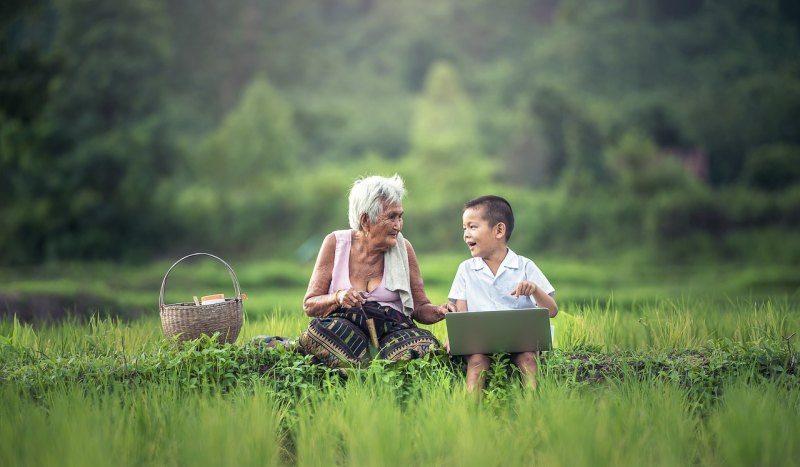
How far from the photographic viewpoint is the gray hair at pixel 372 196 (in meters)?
4.93

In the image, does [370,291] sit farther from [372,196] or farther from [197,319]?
[197,319]

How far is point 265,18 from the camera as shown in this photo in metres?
34.2

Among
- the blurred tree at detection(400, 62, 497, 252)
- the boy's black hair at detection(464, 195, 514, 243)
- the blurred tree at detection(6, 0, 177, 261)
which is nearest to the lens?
the boy's black hair at detection(464, 195, 514, 243)

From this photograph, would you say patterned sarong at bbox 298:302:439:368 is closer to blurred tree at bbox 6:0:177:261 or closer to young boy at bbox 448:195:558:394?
young boy at bbox 448:195:558:394

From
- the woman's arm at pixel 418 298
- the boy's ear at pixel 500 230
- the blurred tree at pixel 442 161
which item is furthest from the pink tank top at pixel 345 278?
the blurred tree at pixel 442 161

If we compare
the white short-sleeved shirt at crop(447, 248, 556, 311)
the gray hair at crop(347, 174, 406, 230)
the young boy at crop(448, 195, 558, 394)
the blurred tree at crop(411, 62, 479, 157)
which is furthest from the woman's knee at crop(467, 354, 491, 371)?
the blurred tree at crop(411, 62, 479, 157)

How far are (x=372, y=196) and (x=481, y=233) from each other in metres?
0.69

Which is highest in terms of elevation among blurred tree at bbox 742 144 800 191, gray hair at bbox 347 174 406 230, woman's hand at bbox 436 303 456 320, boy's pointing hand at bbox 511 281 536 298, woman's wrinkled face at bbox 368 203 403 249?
blurred tree at bbox 742 144 800 191

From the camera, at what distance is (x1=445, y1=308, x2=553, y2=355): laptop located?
177 inches

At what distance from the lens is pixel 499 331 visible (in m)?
4.56

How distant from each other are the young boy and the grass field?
1.11 feet

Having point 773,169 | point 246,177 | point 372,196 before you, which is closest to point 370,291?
point 372,196

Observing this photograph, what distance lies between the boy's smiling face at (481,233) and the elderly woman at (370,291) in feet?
1.31

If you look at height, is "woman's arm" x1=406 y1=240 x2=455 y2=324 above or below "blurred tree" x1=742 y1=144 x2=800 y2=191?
below
